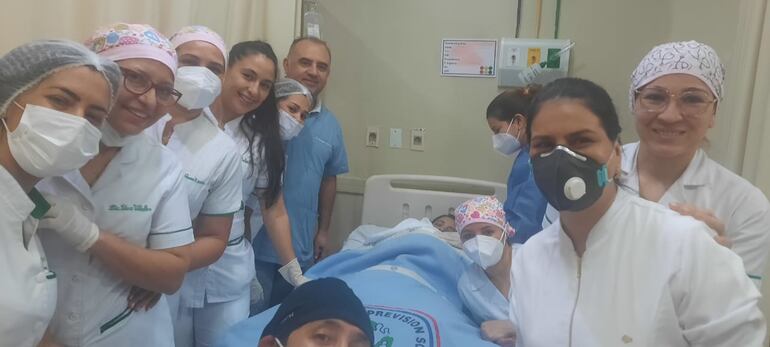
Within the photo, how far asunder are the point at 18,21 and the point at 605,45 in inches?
107

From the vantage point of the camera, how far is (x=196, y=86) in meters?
1.63

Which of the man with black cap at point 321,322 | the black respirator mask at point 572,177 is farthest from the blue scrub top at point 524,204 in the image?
the man with black cap at point 321,322

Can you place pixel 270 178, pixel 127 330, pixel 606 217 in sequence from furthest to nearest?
pixel 270 178 → pixel 127 330 → pixel 606 217

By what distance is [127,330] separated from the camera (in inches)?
51.5

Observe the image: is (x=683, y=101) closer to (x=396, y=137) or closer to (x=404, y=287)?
(x=404, y=287)

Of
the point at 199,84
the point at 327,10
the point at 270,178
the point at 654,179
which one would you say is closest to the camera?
the point at 654,179

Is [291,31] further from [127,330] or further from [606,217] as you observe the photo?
[606,217]

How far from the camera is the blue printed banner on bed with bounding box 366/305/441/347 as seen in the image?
1.70 m

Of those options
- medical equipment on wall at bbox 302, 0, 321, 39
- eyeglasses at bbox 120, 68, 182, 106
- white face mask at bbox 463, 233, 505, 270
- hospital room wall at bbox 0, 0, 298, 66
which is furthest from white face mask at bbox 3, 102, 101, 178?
medical equipment on wall at bbox 302, 0, 321, 39

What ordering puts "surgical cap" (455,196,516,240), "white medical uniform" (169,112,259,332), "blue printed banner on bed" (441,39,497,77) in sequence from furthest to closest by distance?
"blue printed banner on bed" (441,39,497,77) → "surgical cap" (455,196,516,240) → "white medical uniform" (169,112,259,332)

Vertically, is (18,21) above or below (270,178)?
above

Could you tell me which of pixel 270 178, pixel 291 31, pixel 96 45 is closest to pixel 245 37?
pixel 291 31

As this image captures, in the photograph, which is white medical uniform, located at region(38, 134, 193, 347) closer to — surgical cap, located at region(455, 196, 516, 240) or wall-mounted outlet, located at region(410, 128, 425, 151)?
surgical cap, located at region(455, 196, 516, 240)

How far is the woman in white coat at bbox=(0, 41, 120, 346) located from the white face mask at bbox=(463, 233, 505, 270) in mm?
1354
